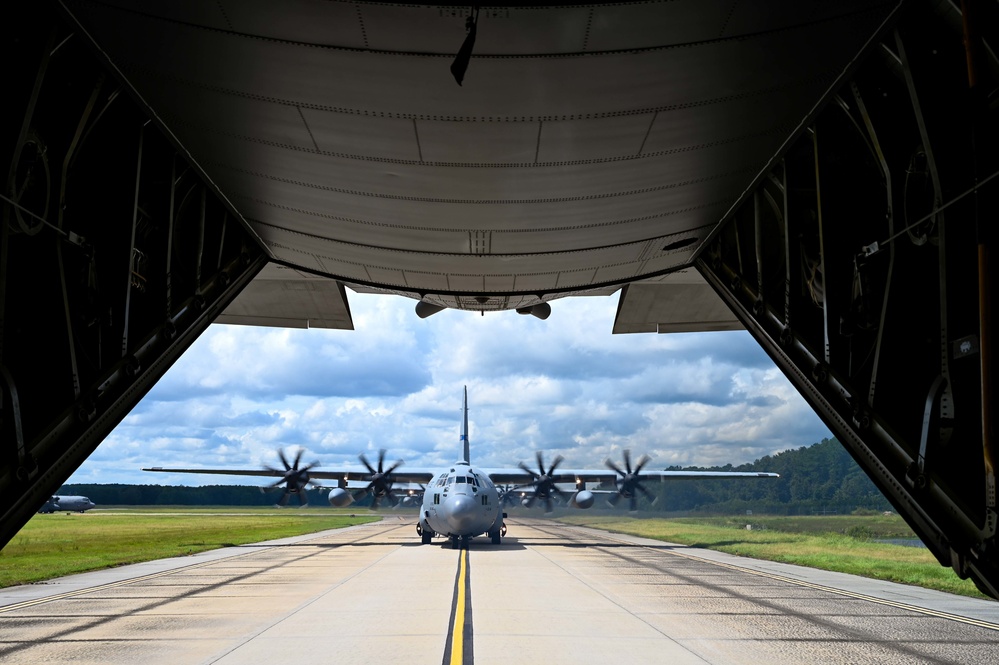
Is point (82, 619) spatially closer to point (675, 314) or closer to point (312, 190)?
point (312, 190)

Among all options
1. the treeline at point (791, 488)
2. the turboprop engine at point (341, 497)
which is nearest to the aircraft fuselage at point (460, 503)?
the turboprop engine at point (341, 497)

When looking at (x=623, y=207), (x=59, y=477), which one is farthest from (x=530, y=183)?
(x=59, y=477)

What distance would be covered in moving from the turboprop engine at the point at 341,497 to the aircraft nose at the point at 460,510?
45.5 ft

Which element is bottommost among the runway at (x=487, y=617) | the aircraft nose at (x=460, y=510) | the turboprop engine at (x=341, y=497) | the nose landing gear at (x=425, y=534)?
the runway at (x=487, y=617)

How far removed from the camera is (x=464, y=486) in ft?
101

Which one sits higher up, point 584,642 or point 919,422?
point 919,422

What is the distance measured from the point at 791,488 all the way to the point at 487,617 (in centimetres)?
14993

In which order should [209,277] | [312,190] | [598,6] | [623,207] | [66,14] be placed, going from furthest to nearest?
[209,277]
[623,207]
[312,190]
[66,14]
[598,6]

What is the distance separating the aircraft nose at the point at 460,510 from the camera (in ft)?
98.8

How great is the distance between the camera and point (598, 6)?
5.64m

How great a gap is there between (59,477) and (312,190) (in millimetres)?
4585

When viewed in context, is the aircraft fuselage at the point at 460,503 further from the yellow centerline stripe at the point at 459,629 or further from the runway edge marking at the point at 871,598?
the runway edge marking at the point at 871,598

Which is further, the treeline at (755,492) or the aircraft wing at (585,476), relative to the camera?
the treeline at (755,492)

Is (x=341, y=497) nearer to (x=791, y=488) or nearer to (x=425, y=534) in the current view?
(x=425, y=534)
